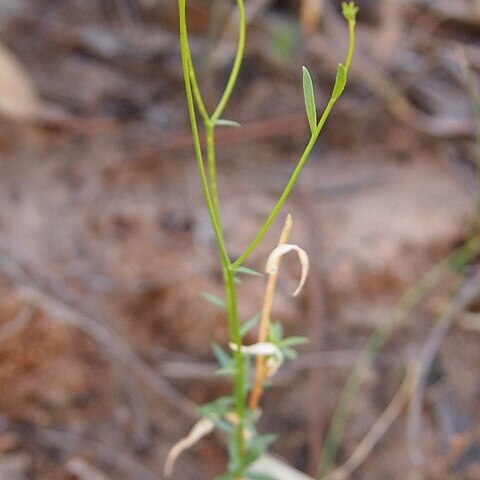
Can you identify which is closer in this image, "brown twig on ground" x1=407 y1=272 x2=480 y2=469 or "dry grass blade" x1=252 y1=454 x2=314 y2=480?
"dry grass blade" x1=252 y1=454 x2=314 y2=480

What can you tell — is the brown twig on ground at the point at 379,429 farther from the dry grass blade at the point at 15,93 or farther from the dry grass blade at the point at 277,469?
the dry grass blade at the point at 15,93

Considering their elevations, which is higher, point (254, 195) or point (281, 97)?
point (281, 97)

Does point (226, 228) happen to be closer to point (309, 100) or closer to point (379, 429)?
point (379, 429)

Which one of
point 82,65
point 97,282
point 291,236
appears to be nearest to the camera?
point 97,282

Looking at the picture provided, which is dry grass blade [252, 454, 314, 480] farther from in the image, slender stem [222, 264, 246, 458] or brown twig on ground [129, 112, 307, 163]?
brown twig on ground [129, 112, 307, 163]

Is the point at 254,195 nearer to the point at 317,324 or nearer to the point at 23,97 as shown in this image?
the point at 317,324

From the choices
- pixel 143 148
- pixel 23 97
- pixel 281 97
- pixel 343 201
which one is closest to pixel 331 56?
pixel 281 97

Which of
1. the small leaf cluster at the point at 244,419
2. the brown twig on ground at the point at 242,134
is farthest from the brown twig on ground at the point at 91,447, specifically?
the brown twig on ground at the point at 242,134

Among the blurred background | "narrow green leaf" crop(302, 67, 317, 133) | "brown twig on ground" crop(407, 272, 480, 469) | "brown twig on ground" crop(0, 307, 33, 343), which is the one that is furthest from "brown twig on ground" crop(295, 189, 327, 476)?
"narrow green leaf" crop(302, 67, 317, 133)

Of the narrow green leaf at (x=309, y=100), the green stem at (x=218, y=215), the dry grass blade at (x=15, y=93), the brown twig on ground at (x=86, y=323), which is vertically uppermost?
the narrow green leaf at (x=309, y=100)
